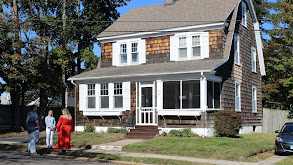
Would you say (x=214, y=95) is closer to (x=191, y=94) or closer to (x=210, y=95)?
(x=210, y=95)

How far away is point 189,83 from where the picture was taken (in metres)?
21.5

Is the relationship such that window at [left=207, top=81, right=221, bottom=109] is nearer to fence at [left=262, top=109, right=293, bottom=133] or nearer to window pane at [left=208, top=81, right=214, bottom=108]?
window pane at [left=208, top=81, right=214, bottom=108]

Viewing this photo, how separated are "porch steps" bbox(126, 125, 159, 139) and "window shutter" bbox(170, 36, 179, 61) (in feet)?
15.8

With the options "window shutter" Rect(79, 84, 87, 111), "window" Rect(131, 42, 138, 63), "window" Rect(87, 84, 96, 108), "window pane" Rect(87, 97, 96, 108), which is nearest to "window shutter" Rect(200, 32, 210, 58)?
"window" Rect(131, 42, 138, 63)

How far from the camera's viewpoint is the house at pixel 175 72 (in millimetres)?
20297

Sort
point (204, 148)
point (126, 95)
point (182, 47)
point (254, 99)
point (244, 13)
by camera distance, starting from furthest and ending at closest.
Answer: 1. point (254, 99)
2. point (244, 13)
3. point (182, 47)
4. point (126, 95)
5. point (204, 148)

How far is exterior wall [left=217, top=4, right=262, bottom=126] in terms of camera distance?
71.7ft

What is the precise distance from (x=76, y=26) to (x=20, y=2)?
5696 mm

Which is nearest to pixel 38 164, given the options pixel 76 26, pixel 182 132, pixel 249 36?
pixel 182 132

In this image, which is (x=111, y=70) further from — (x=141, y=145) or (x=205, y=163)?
(x=205, y=163)

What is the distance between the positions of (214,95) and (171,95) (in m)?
2.61

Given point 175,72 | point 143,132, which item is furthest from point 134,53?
point 143,132

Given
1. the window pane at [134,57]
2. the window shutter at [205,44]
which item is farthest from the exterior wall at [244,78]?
the window pane at [134,57]

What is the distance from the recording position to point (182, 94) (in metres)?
21.5
